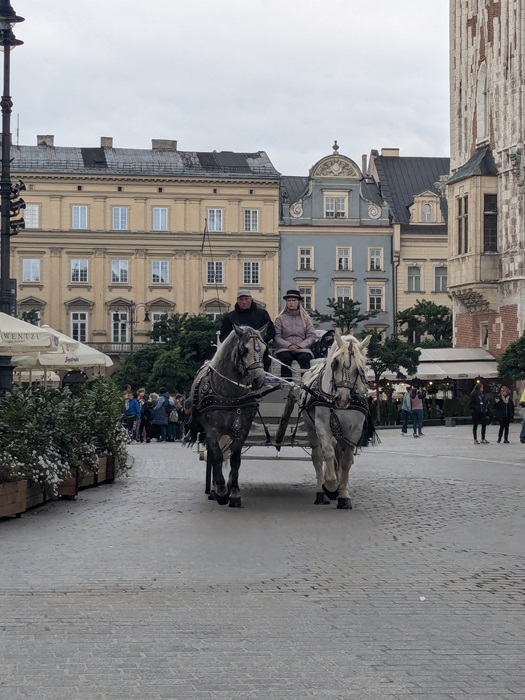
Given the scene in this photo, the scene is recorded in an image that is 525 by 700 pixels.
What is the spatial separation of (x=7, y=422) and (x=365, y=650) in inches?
354

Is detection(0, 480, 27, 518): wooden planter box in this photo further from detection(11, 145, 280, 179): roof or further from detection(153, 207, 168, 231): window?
detection(153, 207, 168, 231): window

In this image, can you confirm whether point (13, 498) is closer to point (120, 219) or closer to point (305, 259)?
point (120, 219)

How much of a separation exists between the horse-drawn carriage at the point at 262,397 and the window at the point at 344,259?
77.8 meters

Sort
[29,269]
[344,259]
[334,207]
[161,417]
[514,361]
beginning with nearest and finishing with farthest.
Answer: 1. [161,417]
2. [514,361]
3. [29,269]
4. [334,207]
5. [344,259]

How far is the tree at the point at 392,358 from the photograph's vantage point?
58750mm

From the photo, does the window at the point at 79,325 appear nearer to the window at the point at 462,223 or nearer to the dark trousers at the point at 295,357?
the window at the point at 462,223

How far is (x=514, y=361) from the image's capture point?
181ft

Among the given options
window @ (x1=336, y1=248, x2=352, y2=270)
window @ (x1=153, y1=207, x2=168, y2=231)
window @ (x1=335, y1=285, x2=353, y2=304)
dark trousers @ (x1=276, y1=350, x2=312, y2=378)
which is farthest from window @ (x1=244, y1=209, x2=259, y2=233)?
dark trousers @ (x1=276, y1=350, x2=312, y2=378)

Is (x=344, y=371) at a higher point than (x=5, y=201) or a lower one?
lower

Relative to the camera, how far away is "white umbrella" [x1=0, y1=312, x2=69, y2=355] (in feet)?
63.5

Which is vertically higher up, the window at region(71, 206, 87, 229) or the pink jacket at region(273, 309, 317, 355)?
the window at region(71, 206, 87, 229)

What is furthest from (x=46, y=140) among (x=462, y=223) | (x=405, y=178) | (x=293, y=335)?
(x=293, y=335)

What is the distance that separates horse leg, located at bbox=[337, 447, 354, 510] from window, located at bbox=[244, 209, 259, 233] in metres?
77.6

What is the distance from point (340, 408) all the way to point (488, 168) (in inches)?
1776
